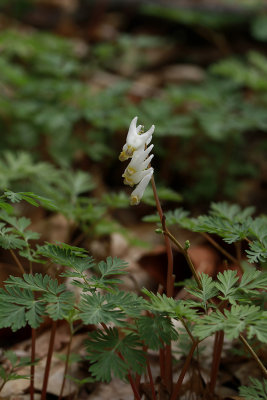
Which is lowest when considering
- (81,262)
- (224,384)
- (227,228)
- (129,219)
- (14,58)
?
(224,384)

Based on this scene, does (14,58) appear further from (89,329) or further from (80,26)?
(89,329)

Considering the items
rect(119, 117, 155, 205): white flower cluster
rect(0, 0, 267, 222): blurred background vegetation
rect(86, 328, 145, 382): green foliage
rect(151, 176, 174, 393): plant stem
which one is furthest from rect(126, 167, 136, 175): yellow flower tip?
rect(0, 0, 267, 222): blurred background vegetation

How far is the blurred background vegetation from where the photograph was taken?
3.98 meters

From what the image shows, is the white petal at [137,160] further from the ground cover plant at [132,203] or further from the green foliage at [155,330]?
the green foliage at [155,330]

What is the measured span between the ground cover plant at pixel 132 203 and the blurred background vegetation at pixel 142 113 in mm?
24

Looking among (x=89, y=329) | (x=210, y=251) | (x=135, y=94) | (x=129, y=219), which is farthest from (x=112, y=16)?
(x=89, y=329)

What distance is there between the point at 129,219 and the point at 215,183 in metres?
1.06

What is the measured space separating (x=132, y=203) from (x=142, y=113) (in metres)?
2.75

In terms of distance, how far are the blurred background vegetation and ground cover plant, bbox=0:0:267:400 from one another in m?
0.02

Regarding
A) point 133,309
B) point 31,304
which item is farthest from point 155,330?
point 31,304

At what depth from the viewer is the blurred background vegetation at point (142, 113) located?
3.98 meters

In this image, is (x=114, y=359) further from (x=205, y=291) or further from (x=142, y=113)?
(x=142, y=113)

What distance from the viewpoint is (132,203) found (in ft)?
5.73

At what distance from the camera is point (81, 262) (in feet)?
5.49
